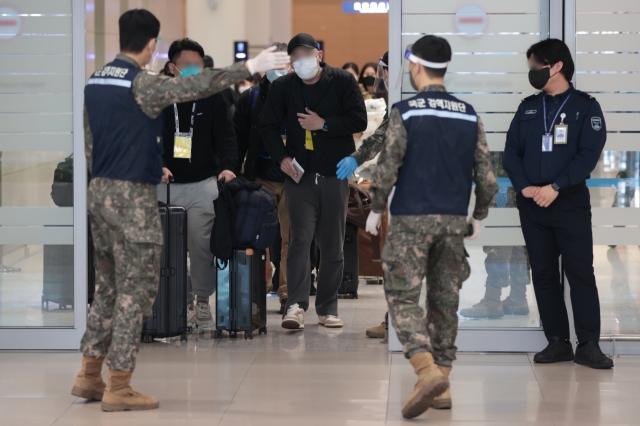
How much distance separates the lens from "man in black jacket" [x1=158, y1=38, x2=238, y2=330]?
5836 mm

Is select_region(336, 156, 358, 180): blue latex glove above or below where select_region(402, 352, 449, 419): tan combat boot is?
above

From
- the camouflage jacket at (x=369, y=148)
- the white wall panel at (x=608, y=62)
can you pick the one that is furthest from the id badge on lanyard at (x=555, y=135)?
the camouflage jacket at (x=369, y=148)

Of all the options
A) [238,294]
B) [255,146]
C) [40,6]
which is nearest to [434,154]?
[238,294]

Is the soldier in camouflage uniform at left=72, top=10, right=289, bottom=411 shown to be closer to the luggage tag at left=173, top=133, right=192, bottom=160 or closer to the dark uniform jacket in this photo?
the luggage tag at left=173, top=133, right=192, bottom=160

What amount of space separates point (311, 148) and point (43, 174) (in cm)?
167

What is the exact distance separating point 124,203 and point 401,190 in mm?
1227

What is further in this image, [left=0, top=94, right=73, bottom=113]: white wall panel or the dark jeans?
[left=0, top=94, right=73, bottom=113]: white wall panel

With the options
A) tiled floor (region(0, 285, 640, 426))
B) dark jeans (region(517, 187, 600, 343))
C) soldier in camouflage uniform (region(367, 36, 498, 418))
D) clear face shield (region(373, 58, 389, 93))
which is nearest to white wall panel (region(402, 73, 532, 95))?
clear face shield (region(373, 58, 389, 93))

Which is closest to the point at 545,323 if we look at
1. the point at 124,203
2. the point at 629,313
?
the point at 629,313

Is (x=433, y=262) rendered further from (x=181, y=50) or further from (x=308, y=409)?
(x=181, y=50)

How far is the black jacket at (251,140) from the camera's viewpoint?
6.55 m

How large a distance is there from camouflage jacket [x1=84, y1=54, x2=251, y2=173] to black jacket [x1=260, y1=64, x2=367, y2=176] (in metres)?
1.92

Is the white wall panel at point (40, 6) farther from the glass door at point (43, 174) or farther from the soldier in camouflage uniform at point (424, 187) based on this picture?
the soldier in camouflage uniform at point (424, 187)

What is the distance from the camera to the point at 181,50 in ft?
19.1
